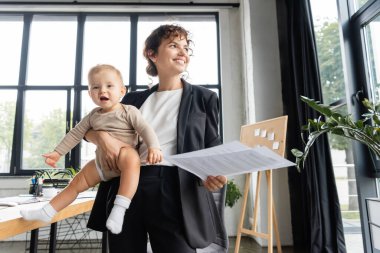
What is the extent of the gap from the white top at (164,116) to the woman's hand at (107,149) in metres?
0.09

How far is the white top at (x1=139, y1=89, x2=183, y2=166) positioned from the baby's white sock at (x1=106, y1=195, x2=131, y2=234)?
140 mm

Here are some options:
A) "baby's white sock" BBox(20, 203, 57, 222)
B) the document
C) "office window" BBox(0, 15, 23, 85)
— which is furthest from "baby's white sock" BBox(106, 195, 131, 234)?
"office window" BBox(0, 15, 23, 85)

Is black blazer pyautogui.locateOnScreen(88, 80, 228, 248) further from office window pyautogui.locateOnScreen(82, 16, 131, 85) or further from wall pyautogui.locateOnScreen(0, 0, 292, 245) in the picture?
office window pyautogui.locateOnScreen(82, 16, 131, 85)

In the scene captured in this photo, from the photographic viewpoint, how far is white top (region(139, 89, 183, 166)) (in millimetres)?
916

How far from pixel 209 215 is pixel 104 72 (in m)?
0.57

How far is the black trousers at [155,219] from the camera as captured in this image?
0.81m

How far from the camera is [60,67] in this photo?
4.50 meters

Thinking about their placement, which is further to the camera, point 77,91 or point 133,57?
point 133,57

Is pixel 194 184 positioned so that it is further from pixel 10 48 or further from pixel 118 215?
pixel 10 48

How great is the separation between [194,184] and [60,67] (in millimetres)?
4268

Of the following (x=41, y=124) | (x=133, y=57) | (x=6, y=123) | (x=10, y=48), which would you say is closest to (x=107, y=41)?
(x=133, y=57)

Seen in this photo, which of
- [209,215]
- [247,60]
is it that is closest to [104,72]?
[209,215]

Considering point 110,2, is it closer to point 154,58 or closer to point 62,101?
point 62,101

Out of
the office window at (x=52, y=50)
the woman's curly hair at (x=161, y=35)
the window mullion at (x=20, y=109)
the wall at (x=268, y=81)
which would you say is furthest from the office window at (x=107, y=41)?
the woman's curly hair at (x=161, y=35)
